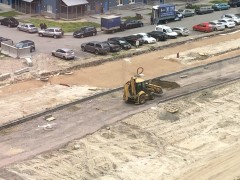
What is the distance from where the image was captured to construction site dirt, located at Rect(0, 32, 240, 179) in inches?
1219

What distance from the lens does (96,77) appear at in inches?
1940

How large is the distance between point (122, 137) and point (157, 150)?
119 inches

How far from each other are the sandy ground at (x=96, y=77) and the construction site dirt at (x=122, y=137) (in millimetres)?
172

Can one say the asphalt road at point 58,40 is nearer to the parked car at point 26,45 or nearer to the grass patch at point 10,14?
the parked car at point 26,45

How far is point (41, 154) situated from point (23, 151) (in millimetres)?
1274

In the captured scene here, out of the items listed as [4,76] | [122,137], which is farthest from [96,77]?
[122,137]

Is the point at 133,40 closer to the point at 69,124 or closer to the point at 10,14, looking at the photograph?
the point at 10,14

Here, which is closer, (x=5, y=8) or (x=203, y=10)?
(x=203, y=10)

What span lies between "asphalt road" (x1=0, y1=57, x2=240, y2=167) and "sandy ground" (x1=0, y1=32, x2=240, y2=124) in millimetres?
2136

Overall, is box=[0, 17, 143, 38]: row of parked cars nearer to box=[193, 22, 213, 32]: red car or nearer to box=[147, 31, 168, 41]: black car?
box=[147, 31, 168, 41]: black car

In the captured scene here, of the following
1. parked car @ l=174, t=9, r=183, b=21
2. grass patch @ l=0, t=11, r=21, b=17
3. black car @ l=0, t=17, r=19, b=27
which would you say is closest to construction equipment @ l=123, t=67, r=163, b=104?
black car @ l=0, t=17, r=19, b=27

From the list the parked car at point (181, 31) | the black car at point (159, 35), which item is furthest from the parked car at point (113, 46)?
the parked car at point (181, 31)

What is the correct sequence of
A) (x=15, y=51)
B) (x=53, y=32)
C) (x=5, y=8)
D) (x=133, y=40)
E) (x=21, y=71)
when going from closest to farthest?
(x=21, y=71) < (x=15, y=51) < (x=133, y=40) < (x=53, y=32) < (x=5, y=8)

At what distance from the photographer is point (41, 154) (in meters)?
32.7
